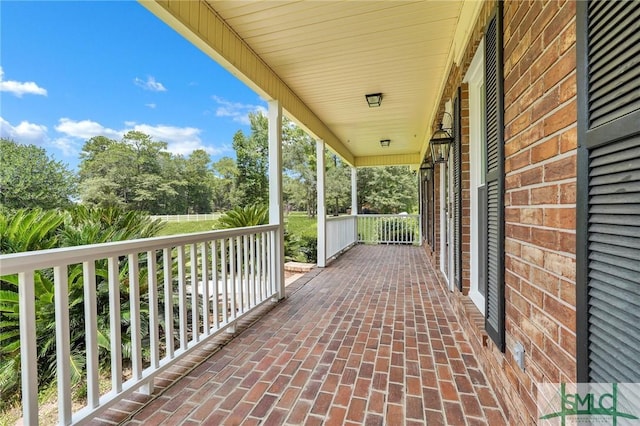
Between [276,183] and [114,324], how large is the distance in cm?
221

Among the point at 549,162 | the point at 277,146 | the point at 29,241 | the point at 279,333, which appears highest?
the point at 277,146

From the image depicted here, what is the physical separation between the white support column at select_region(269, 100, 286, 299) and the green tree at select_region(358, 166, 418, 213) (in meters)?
15.9

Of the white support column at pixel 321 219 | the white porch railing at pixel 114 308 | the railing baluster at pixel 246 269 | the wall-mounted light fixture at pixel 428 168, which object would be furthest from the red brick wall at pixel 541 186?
the white support column at pixel 321 219

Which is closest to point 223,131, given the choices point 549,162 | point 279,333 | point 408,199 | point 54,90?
point 54,90

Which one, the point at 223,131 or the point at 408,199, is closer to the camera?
the point at 408,199

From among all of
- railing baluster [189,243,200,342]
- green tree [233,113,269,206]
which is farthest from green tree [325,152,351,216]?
railing baluster [189,243,200,342]

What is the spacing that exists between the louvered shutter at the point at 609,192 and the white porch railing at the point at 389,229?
7.72m

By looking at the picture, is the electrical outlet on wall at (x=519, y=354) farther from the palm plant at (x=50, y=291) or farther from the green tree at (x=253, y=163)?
the green tree at (x=253, y=163)

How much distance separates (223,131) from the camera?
74.8 ft

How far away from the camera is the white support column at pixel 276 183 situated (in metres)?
3.47

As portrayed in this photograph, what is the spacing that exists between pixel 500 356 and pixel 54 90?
24.0 meters

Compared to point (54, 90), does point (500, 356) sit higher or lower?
lower

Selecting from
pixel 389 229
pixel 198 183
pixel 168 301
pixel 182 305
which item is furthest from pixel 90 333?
pixel 198 183

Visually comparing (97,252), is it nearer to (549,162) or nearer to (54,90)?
(549,162)
